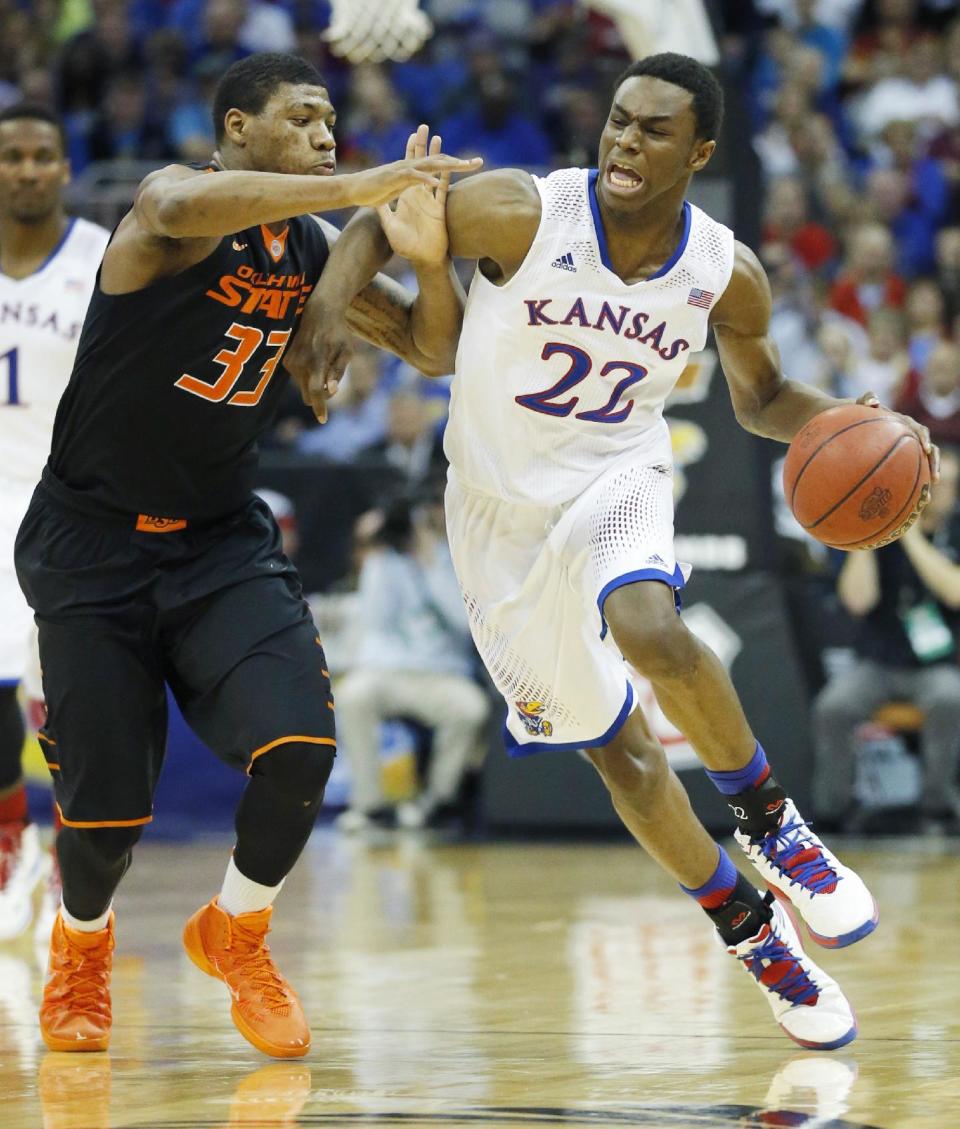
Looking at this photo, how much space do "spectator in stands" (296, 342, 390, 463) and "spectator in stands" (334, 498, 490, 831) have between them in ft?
4.93

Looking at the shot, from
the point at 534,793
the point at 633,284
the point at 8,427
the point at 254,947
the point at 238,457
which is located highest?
the point at 633,284

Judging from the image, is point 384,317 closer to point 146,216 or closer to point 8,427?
point 146,216

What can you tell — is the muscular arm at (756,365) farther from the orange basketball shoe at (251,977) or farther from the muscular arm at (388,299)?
the orange basketball shoe at (251,977)

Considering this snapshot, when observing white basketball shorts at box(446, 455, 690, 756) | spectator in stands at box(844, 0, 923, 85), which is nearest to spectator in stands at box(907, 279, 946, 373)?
spectator in stands at box(844, 0, 923, 85)

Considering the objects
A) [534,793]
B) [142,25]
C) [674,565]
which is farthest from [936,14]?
[674,565]

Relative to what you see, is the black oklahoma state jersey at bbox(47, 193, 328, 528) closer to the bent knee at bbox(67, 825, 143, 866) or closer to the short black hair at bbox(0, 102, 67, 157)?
the bent knee at bbox(67, 825, 143, 866)

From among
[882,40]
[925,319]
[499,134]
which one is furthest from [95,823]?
[882,40]

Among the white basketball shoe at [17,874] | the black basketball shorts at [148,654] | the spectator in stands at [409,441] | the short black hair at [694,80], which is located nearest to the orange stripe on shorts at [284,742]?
the black basketball shorts at [148,654]

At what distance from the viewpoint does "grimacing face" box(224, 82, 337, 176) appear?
481 centimetres

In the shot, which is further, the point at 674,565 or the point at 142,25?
the point at 142,25

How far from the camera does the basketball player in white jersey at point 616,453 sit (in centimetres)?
495

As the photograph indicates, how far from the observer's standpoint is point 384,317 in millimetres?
5305

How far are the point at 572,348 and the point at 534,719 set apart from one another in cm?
99

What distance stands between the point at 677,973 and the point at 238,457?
2.33 m
